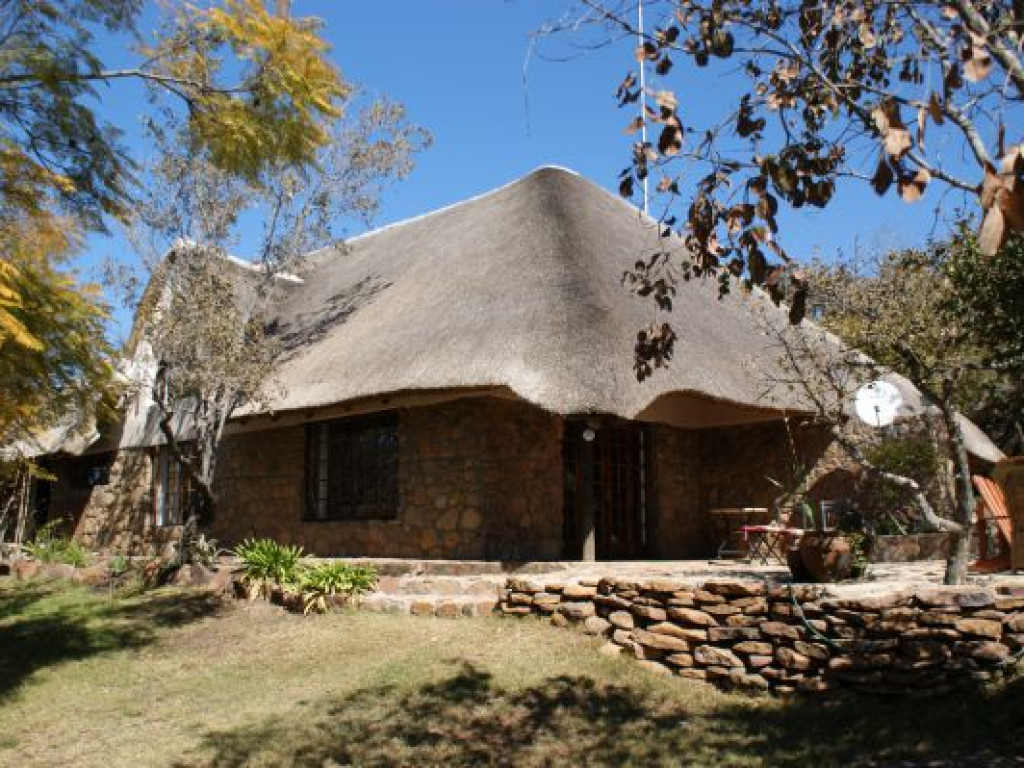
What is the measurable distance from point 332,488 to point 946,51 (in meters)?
9.47

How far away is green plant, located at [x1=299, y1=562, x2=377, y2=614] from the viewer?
26.1 ft

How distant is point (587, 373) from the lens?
27.5 feet

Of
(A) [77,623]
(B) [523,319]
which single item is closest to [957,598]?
(B) [523,319]

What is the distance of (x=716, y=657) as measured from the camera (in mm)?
6098

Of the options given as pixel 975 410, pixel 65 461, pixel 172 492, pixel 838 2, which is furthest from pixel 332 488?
pixel 975 410

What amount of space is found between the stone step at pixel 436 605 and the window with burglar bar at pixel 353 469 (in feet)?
8.59

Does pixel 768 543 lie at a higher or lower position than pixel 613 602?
higher

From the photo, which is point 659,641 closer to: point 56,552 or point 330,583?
point 330,583

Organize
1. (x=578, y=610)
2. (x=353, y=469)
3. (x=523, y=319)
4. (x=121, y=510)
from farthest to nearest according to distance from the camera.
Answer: (x=121, y=510), (x=353, y=469), (x=523, y=319), (x=578, y=610)

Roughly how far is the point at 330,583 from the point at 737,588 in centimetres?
380

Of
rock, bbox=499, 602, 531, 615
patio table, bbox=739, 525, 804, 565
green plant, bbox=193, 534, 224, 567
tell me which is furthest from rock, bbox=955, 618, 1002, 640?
green plant, bbox=193, 534, 224, 567

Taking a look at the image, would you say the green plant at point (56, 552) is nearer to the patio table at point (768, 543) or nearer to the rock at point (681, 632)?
the patio table at point (768, 543)

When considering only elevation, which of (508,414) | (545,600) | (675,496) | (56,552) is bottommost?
(545,600)

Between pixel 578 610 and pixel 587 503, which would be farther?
pixel 587 503
